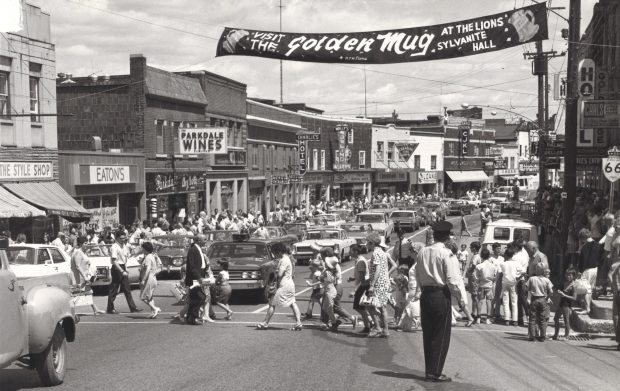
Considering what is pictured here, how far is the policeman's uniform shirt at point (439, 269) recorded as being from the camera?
8.97 metres

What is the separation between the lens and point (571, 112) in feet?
67.3

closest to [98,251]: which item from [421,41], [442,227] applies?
[421,41]

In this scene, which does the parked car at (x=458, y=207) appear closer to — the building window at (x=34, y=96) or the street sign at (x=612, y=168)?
the building window at (x=34, y=96)

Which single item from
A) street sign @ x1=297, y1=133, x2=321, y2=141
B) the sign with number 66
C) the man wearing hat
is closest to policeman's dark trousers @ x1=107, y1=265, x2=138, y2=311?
the man wearing hat

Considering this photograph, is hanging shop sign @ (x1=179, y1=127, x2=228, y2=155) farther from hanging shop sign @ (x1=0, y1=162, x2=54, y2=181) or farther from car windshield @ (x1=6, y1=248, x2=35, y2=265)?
car windshield @ (x1=6, y1=248, x2=35, y2=265)

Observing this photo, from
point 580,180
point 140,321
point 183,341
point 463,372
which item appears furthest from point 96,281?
point 580,180

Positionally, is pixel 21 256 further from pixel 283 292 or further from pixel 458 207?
pixel 458 207

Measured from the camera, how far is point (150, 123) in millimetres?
38438

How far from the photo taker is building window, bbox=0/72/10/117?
26266 millimetres

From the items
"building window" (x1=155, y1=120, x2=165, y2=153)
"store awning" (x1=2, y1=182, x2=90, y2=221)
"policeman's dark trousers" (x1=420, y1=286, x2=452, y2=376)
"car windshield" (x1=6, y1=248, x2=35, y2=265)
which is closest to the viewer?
"policeman's dark trousers" (x1=420, y1=286, x2=452, y2=376)

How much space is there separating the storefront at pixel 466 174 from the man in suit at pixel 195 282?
8725 cm

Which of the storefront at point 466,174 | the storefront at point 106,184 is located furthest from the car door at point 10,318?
the storefront at point 466,174

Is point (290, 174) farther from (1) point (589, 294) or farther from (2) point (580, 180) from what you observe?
(1) point (589, 294)

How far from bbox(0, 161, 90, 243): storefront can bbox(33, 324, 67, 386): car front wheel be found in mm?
15433
